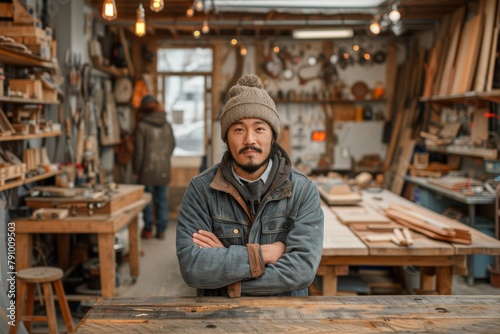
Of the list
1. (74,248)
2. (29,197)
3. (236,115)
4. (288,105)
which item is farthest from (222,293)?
(288,105)

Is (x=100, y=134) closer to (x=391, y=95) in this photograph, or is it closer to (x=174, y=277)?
(x=174, y=277)

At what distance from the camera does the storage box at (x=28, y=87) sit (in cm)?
461

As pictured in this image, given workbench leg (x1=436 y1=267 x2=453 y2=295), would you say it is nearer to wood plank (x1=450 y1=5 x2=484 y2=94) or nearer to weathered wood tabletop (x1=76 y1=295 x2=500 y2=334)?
weathered wood tabletop (x1=76 y1=295 x2=500 y2=334)

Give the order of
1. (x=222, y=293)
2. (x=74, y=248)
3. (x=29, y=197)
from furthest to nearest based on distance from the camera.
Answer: (x=74, y=248), (x=29, y=197), (x=222, y=293)

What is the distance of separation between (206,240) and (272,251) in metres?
0.30

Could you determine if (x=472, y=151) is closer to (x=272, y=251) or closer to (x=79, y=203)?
(x=79, y=203)

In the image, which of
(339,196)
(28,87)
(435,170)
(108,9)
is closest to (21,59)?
(28,87)

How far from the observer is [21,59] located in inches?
175

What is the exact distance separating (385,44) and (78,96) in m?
5.83

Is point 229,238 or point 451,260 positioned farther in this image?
point 451,260

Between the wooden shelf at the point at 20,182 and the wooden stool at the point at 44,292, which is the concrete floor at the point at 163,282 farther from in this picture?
the wooden shelf at the point at 20,182

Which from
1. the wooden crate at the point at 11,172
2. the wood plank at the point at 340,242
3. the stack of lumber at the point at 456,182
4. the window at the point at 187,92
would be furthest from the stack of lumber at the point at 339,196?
the window at the point at 187,92

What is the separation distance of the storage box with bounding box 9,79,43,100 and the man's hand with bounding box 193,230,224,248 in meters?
2.91

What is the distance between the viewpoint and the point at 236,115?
2.40m
